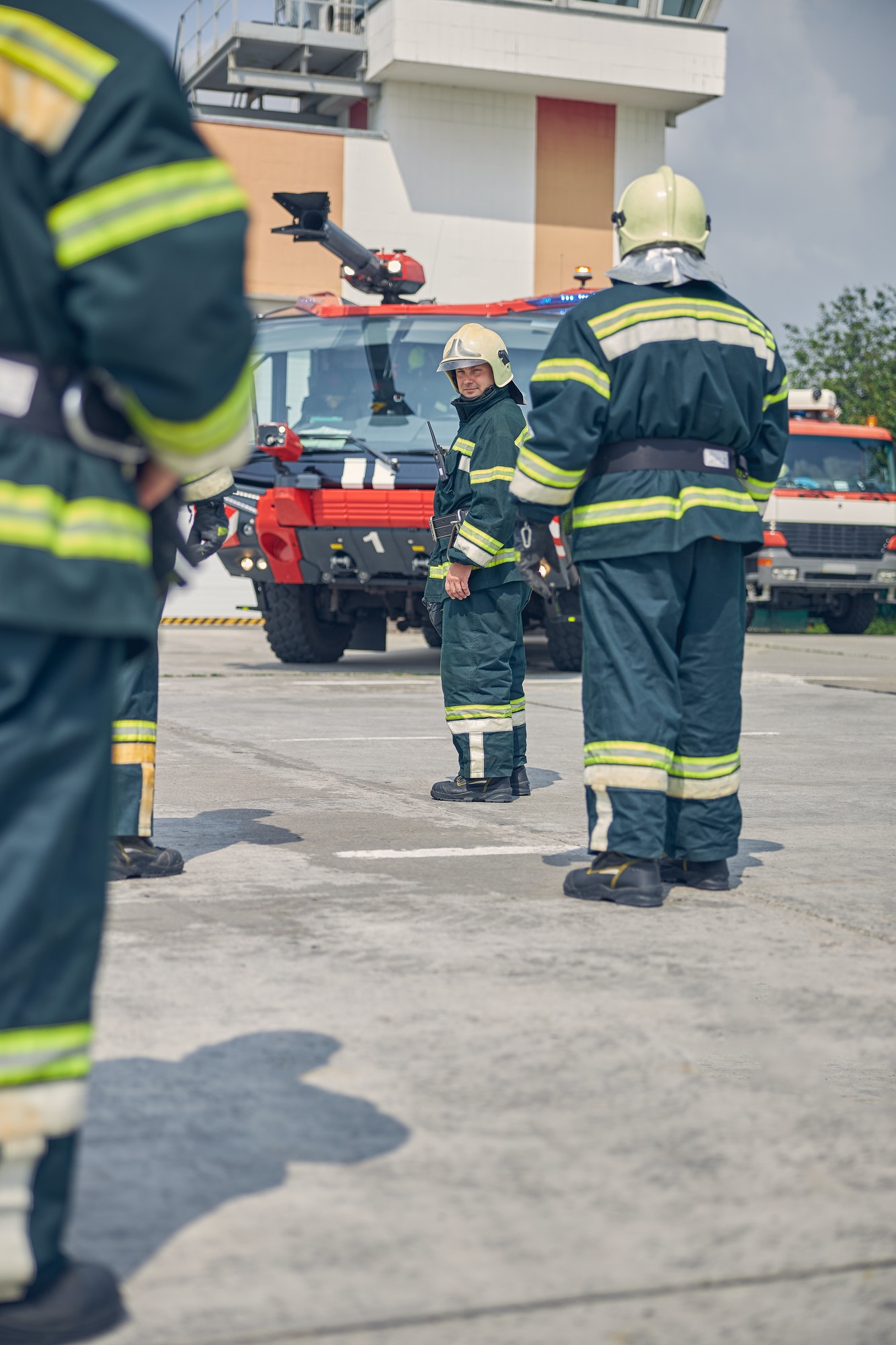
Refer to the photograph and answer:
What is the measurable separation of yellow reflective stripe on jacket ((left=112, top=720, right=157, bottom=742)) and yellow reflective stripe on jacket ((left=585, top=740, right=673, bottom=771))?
50.5 inches

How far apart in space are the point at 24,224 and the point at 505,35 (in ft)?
101

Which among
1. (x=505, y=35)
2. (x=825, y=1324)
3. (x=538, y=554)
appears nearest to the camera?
(x=825, y=1324)

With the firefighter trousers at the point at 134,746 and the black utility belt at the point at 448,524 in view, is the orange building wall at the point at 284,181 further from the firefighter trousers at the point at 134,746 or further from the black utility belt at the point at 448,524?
the firefighter trousers at the point at 134,746

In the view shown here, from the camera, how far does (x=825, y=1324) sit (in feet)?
7.18

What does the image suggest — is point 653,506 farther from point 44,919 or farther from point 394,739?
point 394,739

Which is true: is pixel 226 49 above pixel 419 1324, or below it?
above

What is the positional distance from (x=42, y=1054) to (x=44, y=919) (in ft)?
0.54

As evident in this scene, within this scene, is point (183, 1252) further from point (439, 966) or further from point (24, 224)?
point (439, 966)

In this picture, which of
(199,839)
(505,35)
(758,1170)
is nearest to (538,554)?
(199,839)

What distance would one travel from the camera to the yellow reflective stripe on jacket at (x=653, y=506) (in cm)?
463

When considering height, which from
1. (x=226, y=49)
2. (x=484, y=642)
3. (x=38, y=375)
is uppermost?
(x=226, y=49)

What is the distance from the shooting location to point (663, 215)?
475 cm

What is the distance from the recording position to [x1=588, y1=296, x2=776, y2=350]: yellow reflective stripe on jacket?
4.59 meters

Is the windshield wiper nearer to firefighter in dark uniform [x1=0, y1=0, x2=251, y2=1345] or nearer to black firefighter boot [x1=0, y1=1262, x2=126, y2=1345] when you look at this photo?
firefighter in dark uniform [x1=0, y1=0, x2=251, y2=1345]
